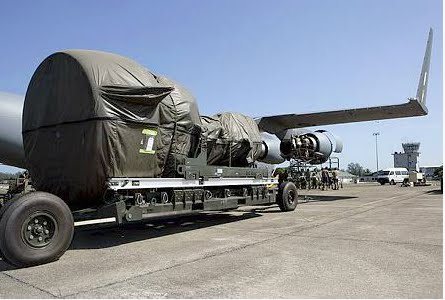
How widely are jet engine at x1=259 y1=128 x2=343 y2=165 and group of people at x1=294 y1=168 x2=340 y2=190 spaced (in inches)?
430

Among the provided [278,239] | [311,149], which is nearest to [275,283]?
[278,239]

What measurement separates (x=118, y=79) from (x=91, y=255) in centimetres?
306

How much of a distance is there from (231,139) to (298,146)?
1022cm

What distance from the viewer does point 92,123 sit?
7.01m

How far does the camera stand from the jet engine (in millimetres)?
20188

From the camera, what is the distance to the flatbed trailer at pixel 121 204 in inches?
224

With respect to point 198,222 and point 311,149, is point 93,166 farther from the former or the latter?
point 311,149

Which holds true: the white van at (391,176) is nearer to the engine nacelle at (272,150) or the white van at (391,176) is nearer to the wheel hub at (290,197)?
the engine nacelle at (272,150)

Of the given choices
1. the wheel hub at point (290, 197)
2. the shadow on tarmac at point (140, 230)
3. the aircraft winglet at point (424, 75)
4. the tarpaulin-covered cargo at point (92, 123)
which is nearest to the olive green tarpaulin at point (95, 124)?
the tarpaulin-covered cargo at point (92, 123)

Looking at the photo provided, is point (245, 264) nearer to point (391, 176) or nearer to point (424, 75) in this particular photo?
point (424, 75)

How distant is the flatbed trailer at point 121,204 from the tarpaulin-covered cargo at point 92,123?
328mm

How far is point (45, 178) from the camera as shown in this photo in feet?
25.4

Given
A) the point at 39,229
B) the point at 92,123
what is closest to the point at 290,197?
the point at 92,123

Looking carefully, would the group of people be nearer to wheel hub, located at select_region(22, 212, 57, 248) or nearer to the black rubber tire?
the black rubber tire
